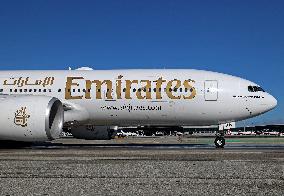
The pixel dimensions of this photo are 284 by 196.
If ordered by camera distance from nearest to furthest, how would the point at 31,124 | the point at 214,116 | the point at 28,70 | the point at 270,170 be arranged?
the point at 270,170, the point at 31,124, the point at 214,116, the point at 28,70

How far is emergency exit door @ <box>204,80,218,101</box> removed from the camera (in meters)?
23.6

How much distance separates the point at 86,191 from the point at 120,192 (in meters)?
0.60

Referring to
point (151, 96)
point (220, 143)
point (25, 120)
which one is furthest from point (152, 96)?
point (25, 120)

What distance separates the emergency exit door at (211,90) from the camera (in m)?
23.6

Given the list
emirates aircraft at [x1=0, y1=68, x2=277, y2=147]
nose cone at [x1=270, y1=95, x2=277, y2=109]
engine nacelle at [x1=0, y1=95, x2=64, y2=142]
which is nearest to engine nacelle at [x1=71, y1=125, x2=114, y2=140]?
emirates aircraft at [x1=0, y1=68, x2=277, y2=147]

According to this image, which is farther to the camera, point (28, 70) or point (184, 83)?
point (28, 70)

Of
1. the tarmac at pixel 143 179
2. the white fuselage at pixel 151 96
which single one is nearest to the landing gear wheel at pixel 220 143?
the white fuselage at pixel 151 96

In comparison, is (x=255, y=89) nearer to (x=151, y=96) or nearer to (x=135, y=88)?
(x=151, y=96)

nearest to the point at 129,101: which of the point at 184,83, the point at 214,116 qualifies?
the point at 184,83

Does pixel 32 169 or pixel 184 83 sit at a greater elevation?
pixel 184 83

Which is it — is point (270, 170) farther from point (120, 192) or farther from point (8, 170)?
point (8, 170)

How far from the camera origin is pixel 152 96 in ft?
78.0

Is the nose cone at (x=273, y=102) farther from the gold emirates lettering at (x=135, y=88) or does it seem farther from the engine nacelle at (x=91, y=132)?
the engine nacelle at (x=91, y=132)

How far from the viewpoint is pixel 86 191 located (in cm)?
752
